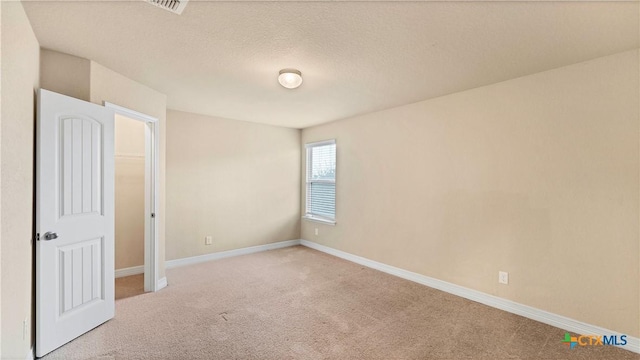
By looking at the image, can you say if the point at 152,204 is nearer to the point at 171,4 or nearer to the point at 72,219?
the point at 72,219

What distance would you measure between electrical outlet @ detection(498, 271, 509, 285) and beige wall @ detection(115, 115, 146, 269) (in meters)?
4.66

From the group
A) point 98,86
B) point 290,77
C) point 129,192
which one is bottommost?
point 129,192

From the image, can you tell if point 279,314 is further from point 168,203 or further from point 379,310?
point 168,203

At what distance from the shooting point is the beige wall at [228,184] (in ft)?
13.8

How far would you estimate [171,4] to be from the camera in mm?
1679

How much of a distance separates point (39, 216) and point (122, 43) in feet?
4.81

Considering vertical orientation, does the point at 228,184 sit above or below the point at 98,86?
below

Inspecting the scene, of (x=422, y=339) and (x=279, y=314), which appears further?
(x=279, y=314)

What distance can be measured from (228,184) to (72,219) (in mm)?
2559

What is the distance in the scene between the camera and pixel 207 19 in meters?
1.84

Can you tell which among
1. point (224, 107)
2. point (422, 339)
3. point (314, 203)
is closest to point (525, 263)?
point (422, 339)

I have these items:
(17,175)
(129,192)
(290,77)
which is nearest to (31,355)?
(17,175)

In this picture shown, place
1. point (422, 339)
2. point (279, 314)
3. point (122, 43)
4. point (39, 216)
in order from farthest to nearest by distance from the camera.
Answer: point (279, 314) → point (422, 339) → point (122, 43) → point (39, 216)

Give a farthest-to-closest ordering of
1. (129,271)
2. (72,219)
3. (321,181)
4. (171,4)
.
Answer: (321,181), (129,271), (72,219), (171,4)
